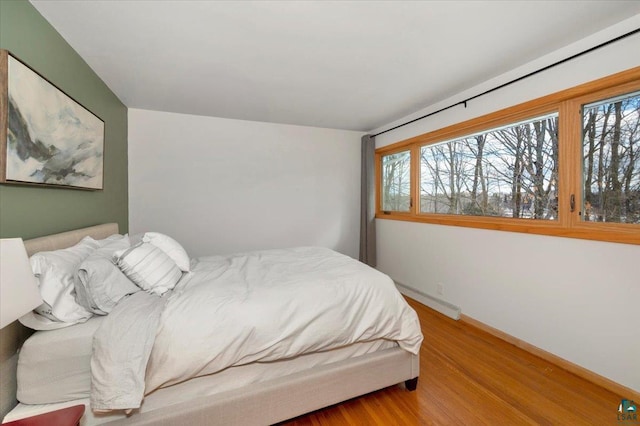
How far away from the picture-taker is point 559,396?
1.65m

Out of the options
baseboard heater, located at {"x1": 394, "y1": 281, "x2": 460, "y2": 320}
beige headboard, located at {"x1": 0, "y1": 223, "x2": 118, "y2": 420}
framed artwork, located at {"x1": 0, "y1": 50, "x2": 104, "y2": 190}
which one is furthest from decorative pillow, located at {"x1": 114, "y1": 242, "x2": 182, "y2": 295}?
baseboard heater, located at {"x1": 394, "y1": 281, "x2": 460, "y2": 320}

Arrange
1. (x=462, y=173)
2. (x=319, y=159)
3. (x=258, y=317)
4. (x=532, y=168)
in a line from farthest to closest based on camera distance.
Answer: (x=319, y=159) → (x=462, y=173) → (x=532, y=168) → (x=258, y=317)

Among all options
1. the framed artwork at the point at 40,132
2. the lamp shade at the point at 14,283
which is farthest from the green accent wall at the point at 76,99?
the lamp shade at the point at 14,283

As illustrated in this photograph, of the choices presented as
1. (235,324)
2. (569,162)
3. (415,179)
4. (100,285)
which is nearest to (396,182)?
(415,179)

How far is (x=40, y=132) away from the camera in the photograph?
58.6 inches

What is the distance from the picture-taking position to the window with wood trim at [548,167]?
5.63ft

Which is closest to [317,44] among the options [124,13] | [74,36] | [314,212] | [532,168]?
[124,13]

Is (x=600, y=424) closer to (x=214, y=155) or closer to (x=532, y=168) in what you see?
(x=532, y=168)

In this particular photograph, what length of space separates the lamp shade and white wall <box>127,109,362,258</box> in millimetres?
2623

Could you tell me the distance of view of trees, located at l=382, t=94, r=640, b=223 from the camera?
172 cm

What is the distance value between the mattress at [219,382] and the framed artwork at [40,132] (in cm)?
107

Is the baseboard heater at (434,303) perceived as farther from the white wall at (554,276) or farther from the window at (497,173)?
the window at (497,173)

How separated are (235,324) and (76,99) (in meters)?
2.05

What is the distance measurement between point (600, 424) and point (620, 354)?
51 cm
